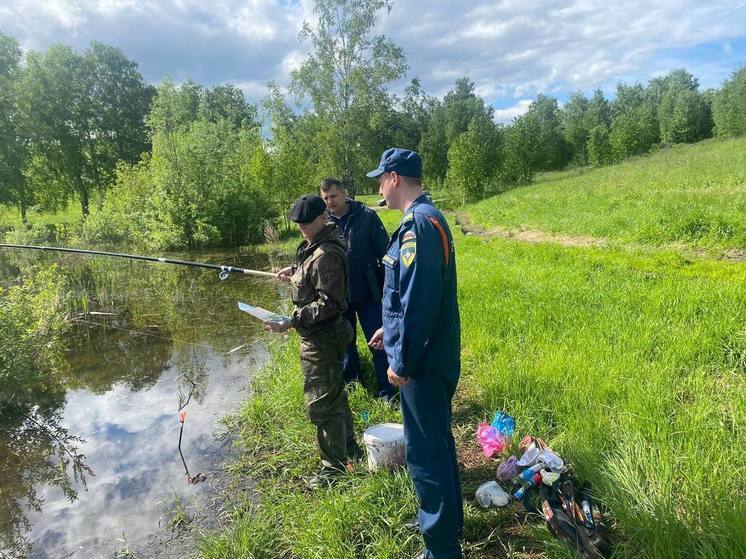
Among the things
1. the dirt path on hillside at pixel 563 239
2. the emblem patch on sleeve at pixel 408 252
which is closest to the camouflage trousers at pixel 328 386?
the emblem patch on sleeve at pixel 408 252

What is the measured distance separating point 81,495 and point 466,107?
59333 mm

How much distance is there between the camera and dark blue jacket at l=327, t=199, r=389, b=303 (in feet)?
15.1

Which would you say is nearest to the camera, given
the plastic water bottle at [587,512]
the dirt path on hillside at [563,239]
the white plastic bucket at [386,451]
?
the plastic water bottle at [587,512]

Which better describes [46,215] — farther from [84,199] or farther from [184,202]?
[184,202]

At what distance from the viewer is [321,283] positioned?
3.41 meters

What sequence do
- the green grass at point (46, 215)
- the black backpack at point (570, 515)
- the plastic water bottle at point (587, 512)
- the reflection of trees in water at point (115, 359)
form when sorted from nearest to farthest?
the black backpack at point (570, 515) → the plastic water bottle at point (587, 512) → the reflection of trees in water at point (115, 359) → the green grass at point (46, 215)

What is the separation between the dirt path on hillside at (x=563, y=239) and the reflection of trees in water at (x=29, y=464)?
12201 mm

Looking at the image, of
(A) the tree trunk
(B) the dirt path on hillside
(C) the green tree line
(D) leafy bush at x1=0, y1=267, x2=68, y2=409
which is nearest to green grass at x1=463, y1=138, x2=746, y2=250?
(B) the dirt path on hillside

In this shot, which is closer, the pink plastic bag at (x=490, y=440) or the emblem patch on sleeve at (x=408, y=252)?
the emblem patch on sleeve at (x=408, y=252)

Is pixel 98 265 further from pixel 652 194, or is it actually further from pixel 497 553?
pixel 652 194

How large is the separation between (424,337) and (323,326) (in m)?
1.40

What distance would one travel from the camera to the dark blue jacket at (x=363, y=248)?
460 centimetres

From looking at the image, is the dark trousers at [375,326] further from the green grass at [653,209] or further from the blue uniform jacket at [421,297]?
the green grass at [653,209]

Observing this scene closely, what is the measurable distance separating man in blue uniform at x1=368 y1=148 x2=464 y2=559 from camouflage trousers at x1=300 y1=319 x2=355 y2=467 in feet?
3.68
